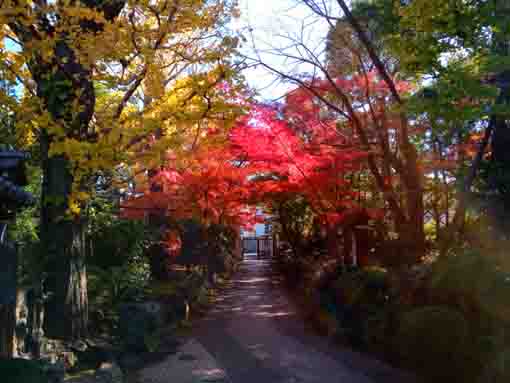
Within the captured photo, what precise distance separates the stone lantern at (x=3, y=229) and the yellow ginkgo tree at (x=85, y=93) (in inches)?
44.7

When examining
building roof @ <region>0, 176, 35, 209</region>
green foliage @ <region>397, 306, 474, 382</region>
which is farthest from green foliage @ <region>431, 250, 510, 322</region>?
building roof @ <region>0, 176, 35, 209</region>

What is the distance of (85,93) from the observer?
762 centimetres

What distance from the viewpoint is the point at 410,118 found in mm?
11633

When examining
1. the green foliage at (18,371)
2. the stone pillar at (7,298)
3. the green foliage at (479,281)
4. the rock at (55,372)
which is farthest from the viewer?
the green foliage at (479,281)

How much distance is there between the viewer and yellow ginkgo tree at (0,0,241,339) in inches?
273

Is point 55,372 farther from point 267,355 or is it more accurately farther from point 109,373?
point 267,355

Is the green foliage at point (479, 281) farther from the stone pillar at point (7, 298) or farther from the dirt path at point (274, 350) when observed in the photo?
the stone pillar at point (7, 298)

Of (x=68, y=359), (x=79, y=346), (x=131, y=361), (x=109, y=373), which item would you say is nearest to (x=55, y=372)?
(x=68, y=359)

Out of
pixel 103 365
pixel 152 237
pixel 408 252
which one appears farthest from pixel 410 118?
pixel 103 365

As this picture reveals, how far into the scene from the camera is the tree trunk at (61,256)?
7.48 meters

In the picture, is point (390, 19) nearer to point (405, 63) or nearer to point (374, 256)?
point (405, 63)

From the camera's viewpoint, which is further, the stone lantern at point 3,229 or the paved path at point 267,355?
the paved path at point 267,355

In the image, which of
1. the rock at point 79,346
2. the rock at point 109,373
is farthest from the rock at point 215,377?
the rock at point 79,346

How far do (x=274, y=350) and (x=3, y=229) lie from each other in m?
5.30
